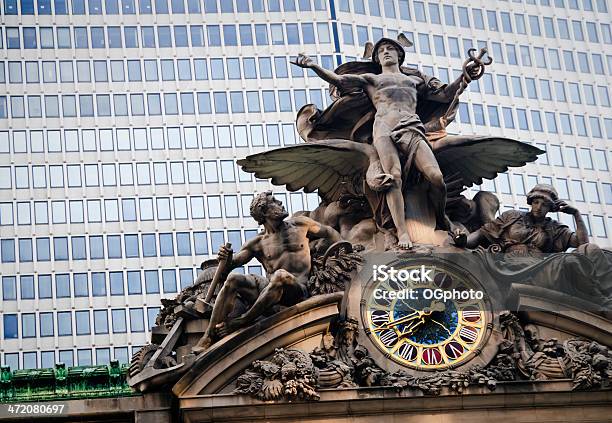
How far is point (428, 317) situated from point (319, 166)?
488 centimetres

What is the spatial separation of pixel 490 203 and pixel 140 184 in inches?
1575

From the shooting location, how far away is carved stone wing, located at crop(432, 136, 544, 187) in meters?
45.8

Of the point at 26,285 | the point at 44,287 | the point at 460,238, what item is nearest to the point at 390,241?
the point at 460,238

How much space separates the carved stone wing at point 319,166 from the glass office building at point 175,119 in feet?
105

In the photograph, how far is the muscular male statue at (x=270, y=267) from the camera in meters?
42.1

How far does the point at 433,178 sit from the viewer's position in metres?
44.5

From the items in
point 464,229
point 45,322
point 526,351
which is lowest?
point 526,351

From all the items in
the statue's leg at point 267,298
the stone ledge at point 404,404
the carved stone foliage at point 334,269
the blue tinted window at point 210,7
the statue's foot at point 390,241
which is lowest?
the stone ledge at point 404,404

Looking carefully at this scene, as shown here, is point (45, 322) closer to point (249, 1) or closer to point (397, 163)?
point (249, 1)

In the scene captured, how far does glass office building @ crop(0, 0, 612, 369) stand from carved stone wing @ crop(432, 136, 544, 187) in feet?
106

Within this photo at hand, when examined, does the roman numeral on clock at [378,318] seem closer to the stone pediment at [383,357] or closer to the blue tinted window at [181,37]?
the stone pediment at [383,357]

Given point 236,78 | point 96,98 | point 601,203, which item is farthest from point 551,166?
point 96,98

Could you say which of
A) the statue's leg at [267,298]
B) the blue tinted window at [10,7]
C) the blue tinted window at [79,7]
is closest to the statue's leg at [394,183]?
the statue's leg at [267,298]

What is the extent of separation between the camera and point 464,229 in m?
45.0
